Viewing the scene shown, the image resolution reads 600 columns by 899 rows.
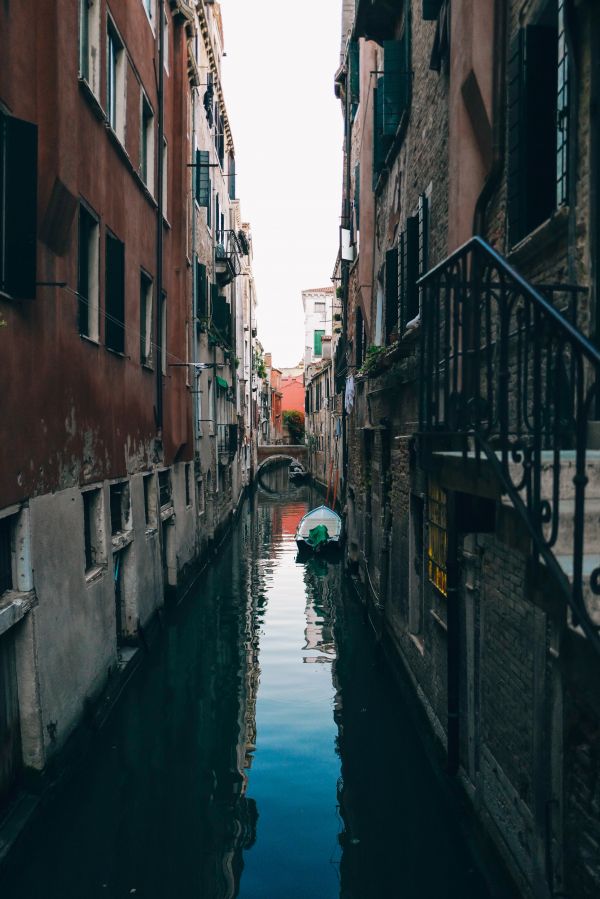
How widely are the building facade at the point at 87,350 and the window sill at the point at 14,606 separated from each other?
0.02m

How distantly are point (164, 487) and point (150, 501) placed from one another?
1.59 m

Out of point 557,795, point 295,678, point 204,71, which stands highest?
point 204,71

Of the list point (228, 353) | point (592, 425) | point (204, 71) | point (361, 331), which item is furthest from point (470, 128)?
point (228, 353)

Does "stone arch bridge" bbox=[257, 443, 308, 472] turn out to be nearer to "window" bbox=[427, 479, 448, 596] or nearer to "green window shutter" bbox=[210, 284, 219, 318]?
"green window shutter" bbox=[210, 284, 219, 318]

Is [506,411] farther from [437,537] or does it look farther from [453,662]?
[437,537]

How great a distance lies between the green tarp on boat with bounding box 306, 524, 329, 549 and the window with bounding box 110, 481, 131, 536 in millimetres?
11715

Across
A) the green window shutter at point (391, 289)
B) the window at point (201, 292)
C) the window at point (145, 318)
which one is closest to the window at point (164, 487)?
the window at point (145, 318)

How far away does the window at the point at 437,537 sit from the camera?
7900mm

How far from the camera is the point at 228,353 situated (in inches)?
1089

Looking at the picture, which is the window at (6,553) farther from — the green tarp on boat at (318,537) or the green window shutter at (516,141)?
the green tarp on boat at (318,537)

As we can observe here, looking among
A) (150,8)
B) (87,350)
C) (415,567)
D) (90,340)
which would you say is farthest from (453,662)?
(150,8)

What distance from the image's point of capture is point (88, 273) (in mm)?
9422

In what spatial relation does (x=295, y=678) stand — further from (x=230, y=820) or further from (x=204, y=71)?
(x=204, y=71)

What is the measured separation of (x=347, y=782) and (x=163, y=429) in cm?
776
